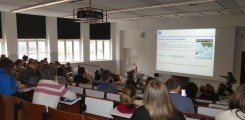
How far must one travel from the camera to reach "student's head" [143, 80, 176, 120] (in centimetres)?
175

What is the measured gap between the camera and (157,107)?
5.78 ft

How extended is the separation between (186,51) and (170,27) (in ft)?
5.05

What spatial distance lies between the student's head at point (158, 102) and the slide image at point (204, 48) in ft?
28.4

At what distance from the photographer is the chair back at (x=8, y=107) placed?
9.59 ft

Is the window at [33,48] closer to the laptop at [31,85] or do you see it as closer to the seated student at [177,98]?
the laptop at [31,85]

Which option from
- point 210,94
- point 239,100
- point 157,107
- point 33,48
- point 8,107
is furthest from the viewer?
point 33,48

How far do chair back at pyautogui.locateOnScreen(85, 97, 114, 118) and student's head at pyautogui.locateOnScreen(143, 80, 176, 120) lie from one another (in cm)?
155

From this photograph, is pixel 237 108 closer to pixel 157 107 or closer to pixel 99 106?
Result: pixel 157 107

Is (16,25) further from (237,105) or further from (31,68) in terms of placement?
(237,105)

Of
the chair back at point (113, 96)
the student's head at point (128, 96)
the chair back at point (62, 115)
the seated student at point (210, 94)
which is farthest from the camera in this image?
the seated student at point (210, 94)

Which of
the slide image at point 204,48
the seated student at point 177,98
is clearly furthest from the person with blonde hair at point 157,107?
the slide image at point 204,48

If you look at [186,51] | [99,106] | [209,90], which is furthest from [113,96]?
[186,51]

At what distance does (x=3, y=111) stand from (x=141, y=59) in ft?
33.0

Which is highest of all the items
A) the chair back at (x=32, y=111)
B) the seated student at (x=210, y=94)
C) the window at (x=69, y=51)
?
the window at (x=69, y=51)
